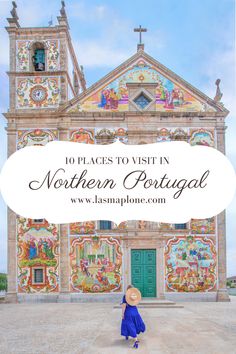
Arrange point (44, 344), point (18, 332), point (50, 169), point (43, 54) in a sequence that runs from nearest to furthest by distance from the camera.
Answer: point (44, 344) → point (18, 332) → point (50, 169) → point (43, 54)

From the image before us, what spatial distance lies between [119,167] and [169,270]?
568cm

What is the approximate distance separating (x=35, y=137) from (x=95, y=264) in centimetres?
715

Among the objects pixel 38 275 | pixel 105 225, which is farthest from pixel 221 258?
pixel 38 275

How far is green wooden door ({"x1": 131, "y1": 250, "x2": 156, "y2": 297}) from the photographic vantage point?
2392cm

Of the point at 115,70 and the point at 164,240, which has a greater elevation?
the point at 115,70

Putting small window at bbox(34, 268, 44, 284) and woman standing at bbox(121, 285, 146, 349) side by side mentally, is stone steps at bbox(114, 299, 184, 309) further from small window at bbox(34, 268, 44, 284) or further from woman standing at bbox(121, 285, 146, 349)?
woman standing at bbox(121, 285, 146, 349)

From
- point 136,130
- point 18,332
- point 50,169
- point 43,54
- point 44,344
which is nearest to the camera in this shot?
point 44,344

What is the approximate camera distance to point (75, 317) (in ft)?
57.0

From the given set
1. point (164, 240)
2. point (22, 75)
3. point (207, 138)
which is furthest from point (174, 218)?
point (22, 75)

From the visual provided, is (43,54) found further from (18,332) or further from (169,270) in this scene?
(18,332)

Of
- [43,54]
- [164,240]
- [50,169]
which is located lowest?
[164,240]

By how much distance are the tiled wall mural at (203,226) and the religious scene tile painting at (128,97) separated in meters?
5.78

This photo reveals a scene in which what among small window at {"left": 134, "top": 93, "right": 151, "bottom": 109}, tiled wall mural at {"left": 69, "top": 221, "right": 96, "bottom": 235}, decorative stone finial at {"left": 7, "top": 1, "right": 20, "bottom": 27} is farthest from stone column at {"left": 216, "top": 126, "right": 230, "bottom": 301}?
decorative stone finial at {"left": 7, "top": 1, "right": 20, "bottom": 27}

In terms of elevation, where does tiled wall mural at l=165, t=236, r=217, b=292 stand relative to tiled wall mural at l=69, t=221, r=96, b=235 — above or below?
below
